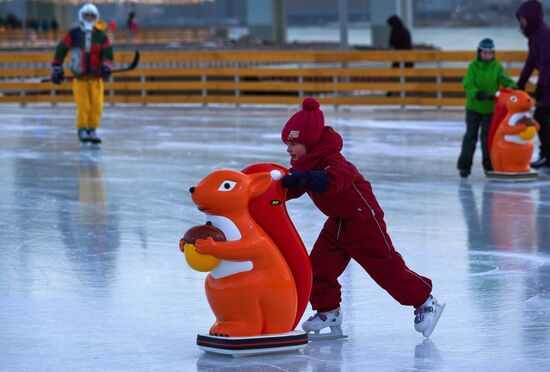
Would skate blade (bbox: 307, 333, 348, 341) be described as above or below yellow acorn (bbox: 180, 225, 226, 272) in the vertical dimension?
below

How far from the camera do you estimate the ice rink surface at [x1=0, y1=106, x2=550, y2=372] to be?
5.91 m

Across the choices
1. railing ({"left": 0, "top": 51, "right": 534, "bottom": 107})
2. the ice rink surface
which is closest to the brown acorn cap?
the ice rink surface

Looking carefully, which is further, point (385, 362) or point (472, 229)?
point (472, 229)

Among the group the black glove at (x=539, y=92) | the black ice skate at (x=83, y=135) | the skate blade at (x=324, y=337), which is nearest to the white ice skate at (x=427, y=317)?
the skate blade at (x=324, y=337)

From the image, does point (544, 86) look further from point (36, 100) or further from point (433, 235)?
point (36, 100)

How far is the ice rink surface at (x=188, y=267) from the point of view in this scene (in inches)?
233

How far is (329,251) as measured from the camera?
20.2 ft

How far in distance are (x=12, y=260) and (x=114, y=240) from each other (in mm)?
964

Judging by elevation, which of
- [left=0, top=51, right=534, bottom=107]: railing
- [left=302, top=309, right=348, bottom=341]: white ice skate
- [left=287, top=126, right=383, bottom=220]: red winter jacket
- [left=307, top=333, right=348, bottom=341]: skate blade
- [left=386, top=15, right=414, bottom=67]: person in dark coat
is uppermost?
[left=287, top=126, right=383, bottom=220]: red winter jacket

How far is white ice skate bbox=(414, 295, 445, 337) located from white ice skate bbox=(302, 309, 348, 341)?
1.20 feet

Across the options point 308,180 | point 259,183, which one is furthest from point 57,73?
point 308,180

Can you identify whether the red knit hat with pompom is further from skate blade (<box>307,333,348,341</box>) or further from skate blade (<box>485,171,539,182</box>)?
skate blade (<box>485,171,539,182</box>)

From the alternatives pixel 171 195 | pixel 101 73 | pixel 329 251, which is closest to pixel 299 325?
pixel 329 251

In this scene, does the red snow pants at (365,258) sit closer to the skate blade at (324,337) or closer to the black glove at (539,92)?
the skate blade at (324,337)
